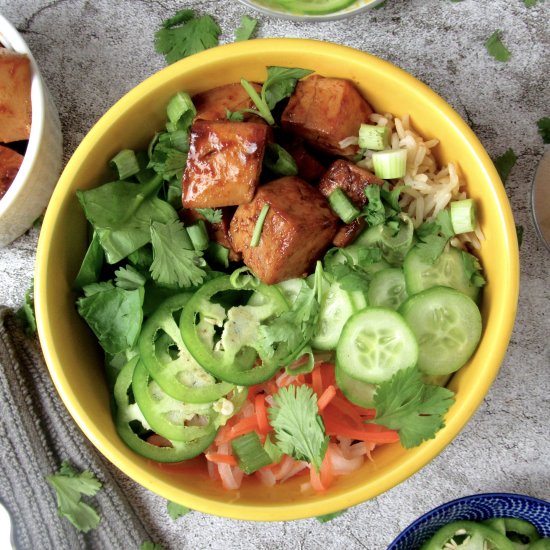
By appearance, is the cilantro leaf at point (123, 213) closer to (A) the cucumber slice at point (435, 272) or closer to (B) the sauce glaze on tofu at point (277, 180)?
(B) the sauce glaze on tofu at point (277, 180)

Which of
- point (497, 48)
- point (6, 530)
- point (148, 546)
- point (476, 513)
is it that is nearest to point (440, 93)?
point (497, 48)

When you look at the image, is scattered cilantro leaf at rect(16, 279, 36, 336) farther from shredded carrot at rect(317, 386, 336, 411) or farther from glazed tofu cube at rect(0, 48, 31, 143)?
shredded carrot at rect(317, 386, 336, 411)

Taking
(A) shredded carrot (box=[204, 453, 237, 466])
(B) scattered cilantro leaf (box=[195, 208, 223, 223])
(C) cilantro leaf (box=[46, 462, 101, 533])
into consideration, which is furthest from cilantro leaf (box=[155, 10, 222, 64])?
(C) cilantro leaf (box=[46, 462, 101, 533])

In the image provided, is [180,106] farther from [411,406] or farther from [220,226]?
[411,406]

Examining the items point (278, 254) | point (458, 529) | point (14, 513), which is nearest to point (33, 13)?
point (278, 254)

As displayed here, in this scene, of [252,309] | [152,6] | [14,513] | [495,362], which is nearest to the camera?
[495,362]

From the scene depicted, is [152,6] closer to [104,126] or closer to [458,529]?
[104,126]

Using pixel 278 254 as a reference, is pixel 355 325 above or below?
below
